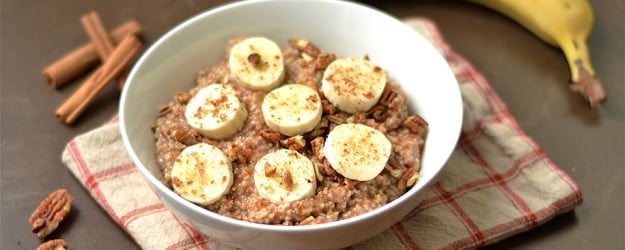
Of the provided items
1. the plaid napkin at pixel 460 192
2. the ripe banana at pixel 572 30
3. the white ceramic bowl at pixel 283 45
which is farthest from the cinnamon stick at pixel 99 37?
the ripe banana at pixel 572 30

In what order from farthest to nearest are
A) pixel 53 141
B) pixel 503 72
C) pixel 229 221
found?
pixel 503 72 → pixel 53 141 → pixel 229 221

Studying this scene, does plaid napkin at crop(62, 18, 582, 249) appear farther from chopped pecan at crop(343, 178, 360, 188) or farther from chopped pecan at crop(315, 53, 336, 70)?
chopped pecan at crop(315, 53, 336, 70)

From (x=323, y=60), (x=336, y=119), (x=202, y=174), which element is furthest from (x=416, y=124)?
(x=202, y=174)

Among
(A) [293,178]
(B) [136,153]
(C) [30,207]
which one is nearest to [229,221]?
(A) [293,178]

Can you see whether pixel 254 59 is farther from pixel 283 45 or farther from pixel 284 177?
pixel 284 177

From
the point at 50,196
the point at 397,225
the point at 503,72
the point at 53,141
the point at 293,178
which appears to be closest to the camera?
the point at 293,178

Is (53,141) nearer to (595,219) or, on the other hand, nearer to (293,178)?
(293,178)

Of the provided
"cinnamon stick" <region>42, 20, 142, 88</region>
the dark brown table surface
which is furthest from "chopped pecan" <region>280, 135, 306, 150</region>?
"cinnamon stick" <region>42, 20, 142, 88</region>
